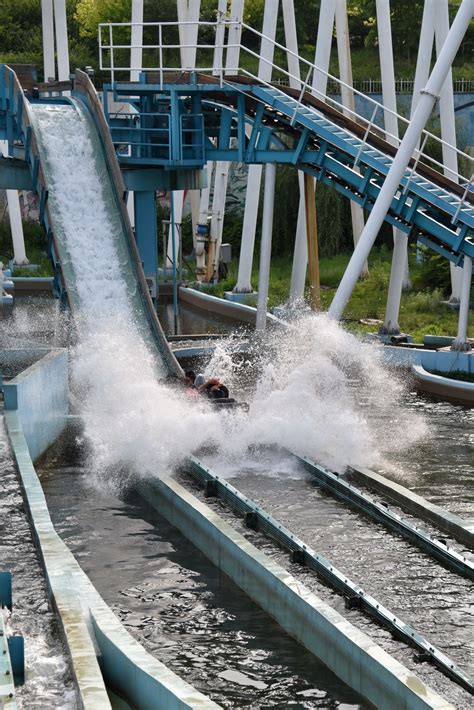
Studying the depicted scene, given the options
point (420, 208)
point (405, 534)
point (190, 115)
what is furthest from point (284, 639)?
point (190, 115)

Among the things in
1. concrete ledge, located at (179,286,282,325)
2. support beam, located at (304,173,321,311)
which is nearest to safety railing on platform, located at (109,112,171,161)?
support beam, located at (304,173,321,311)

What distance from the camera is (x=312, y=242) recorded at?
24.0 m

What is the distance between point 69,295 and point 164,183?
4975 mm

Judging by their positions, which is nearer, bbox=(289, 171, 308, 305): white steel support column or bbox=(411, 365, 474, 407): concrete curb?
bbox=(411, 365, 474, 407): concrete curb

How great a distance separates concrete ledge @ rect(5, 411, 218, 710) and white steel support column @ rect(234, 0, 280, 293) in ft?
57.5

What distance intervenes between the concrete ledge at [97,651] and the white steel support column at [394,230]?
44.4ft

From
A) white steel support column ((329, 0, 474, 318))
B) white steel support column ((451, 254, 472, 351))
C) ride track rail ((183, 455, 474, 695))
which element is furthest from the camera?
white steel support column ((451, 254, 472, 351))

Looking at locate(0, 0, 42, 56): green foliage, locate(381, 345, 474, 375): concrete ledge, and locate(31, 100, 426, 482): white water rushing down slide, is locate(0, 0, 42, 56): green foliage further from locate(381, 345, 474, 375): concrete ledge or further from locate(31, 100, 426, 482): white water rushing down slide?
locate(381, 345, 474, 375): concrete ledge

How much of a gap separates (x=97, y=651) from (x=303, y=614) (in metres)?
2.10

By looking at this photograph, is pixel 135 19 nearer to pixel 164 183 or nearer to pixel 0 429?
pixel 164 183

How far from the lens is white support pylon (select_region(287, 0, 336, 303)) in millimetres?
24406

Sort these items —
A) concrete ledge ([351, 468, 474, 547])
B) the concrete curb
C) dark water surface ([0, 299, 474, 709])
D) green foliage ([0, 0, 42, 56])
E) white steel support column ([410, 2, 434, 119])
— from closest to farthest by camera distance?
dark water surface ([0, 299, 474, 709]) < concrete ledge ([351, 468, 474, 547]) < the concrete curb < white steel support column ([410, 2, 434, 119]) < green foliage ([0, 0, 42, 56])

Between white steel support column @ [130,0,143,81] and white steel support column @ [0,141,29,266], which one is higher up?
white steel support column @ [130,0,143,81]

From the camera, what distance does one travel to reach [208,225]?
3241 cm
